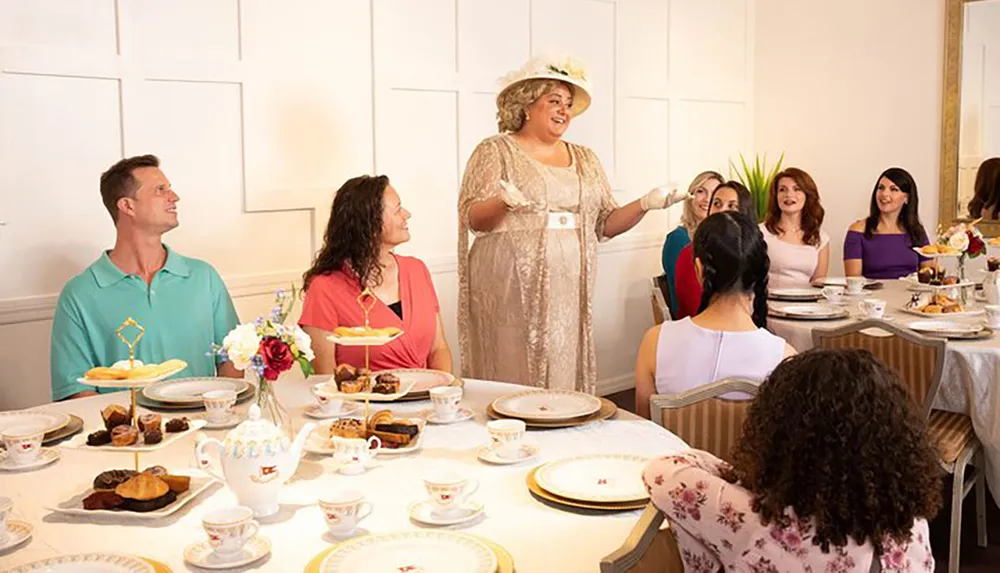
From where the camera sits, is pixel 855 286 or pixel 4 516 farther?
pixel 855 286

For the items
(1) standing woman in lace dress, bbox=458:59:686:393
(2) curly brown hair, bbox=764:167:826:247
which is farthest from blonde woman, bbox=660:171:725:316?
(1) standing woman in lace dress, bbox=458:59:686:393

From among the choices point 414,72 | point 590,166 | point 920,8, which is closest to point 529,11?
point 414,72

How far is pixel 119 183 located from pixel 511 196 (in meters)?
1.25

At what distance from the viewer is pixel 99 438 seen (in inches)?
78.6

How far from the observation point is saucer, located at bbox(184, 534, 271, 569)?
156 centimetres

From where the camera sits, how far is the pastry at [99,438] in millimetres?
1984

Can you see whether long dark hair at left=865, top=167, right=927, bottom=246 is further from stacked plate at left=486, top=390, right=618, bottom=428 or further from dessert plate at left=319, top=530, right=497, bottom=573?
dessert plate at left=319, top=530, right=497, bottom=573

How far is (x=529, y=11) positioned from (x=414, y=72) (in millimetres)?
932

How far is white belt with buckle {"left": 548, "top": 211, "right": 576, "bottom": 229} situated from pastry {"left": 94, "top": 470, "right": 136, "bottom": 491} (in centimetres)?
211

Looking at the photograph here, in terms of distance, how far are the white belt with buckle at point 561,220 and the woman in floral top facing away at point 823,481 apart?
7.32ft

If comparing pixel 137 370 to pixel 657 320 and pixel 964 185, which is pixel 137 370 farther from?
pixel 964 185

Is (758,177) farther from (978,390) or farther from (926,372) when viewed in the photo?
(926,372)

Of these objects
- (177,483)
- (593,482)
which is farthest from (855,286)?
(177,483)

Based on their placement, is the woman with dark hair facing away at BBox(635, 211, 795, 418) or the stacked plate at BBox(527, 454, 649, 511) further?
the woman with dark hair facing away at BBox(635, 211, 795, 418)
